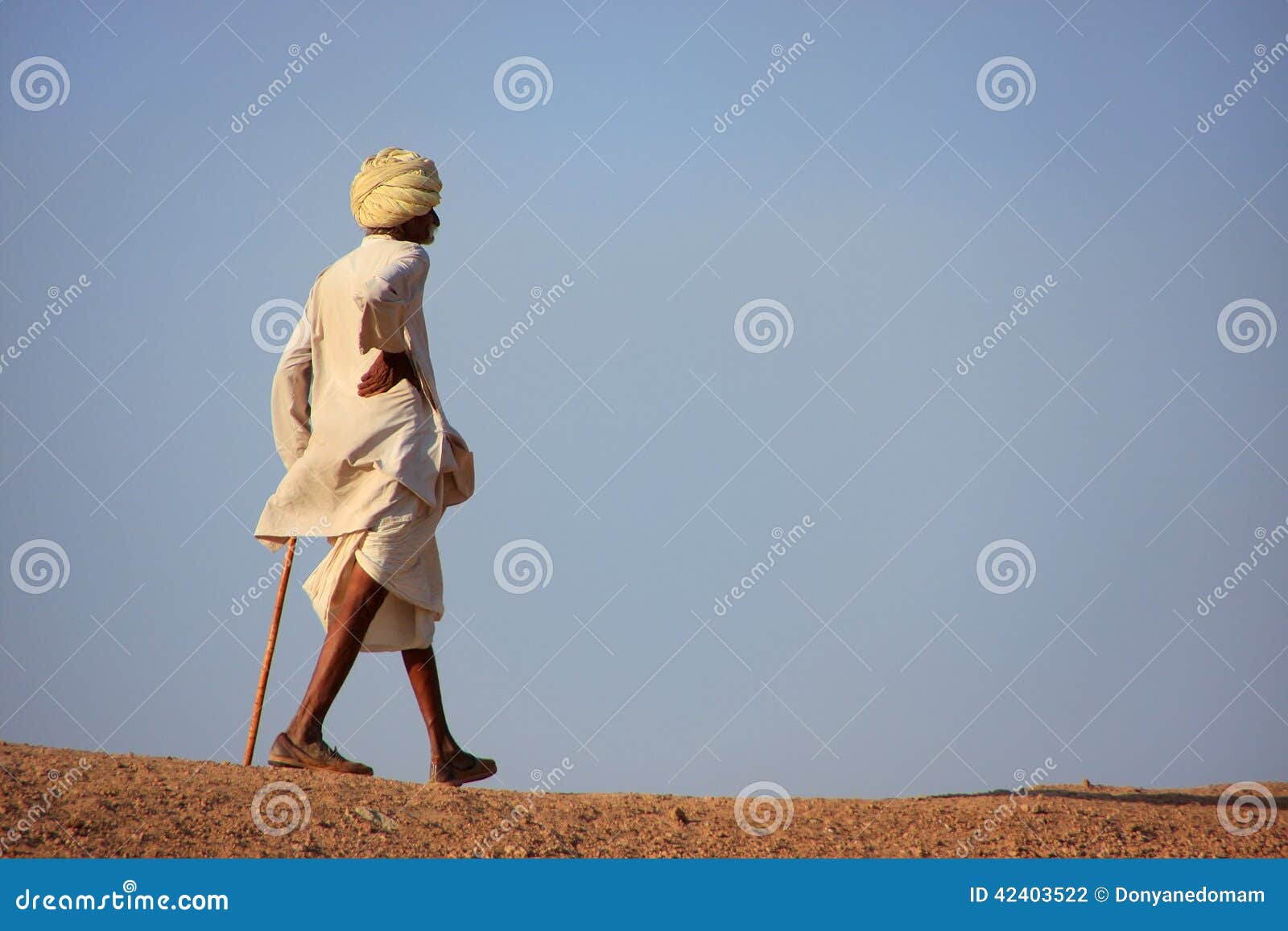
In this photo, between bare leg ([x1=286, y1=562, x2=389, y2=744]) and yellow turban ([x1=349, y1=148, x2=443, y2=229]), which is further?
yellow turban ([x1=349, y1=148, x2=443, y2=229])

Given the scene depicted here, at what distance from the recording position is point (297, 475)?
8.08 meters

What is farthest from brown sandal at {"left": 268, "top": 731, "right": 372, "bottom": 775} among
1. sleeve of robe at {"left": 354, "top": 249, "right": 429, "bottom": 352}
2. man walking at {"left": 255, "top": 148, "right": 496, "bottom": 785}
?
sleeve of robe at {"left": 354, "top": 249, "right": 429, "bottom": 352}

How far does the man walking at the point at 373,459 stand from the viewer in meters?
7.79

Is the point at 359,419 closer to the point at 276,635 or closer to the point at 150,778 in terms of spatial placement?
the point at 276,635

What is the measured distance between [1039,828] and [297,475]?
4.12m

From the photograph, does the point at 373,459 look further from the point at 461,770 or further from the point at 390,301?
the point at 461,770

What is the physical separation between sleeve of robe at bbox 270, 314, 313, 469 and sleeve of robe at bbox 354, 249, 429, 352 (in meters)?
0.49

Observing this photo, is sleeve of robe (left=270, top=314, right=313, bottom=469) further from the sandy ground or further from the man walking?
the sandy ground

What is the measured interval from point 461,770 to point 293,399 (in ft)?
7.03

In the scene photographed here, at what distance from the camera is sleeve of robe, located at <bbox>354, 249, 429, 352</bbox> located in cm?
771

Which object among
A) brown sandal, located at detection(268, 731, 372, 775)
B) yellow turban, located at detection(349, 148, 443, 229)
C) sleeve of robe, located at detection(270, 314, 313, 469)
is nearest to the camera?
brown sandal, located at detection(268, 731, 372, 775)

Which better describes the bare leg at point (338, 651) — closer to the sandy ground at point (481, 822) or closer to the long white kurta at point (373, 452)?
the long white kurta at point (373, 452)

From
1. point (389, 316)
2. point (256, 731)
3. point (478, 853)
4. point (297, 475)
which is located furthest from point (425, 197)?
point (478, 853)

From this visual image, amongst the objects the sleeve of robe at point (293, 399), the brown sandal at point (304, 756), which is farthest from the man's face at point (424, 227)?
the brown sandal at point (304, 756)
